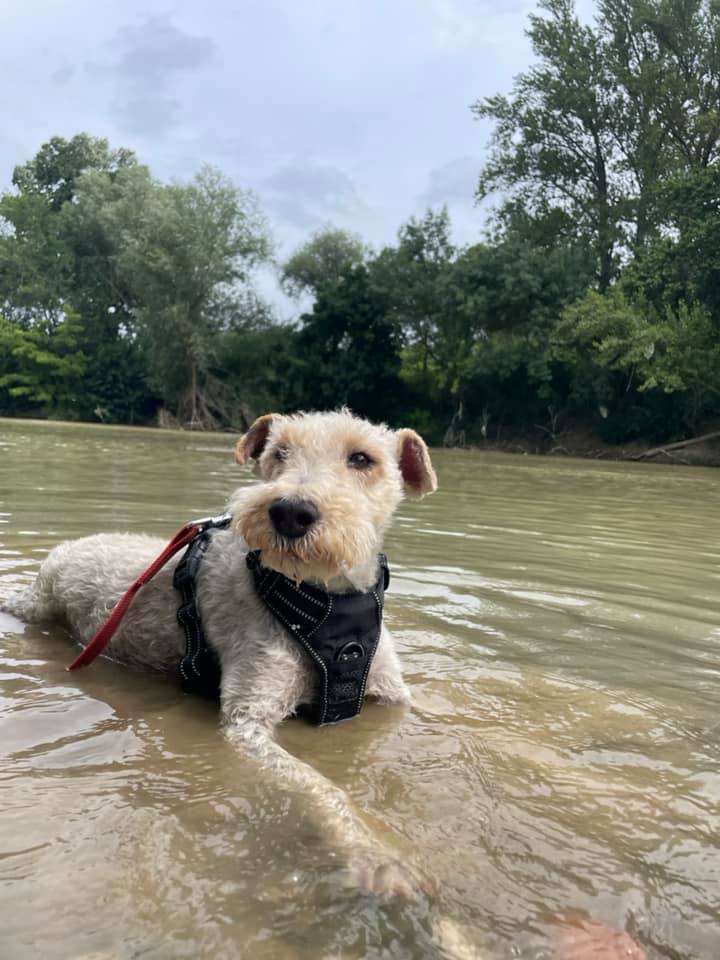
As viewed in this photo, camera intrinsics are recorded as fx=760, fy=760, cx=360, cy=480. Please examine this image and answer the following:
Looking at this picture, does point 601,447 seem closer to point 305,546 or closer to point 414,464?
point 414,464

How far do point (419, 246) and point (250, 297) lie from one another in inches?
498

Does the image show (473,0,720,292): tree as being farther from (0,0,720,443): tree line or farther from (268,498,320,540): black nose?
(268,498,320,540): black nose

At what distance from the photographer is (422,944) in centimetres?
189

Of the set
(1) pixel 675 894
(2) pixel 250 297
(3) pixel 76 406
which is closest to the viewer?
(1) pixel 675 894

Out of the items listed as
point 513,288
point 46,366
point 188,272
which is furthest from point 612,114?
point 46,366

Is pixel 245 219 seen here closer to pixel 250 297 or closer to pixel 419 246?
pixel 250 297

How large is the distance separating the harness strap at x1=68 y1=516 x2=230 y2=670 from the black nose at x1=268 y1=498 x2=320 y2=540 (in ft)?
3.79

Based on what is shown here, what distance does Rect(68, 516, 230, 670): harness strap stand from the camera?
151 inches

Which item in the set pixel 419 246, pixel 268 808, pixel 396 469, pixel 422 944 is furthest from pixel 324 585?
pixel 419 246

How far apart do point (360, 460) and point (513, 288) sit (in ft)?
129

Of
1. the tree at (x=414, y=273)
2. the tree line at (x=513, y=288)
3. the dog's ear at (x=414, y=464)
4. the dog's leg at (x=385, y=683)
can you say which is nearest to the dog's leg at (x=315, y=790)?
the dog's leg at (x=385, y=683)

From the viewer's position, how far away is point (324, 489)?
3.21 m

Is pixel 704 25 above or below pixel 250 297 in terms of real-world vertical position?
above

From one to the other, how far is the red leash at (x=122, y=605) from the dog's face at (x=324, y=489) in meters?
0.53
